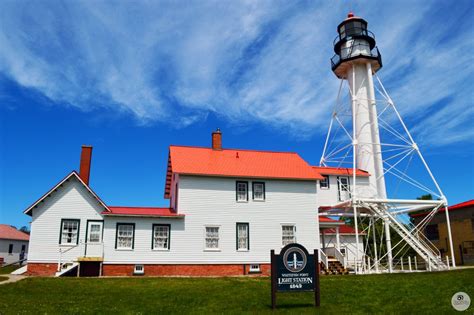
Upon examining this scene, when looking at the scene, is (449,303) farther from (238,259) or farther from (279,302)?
(238,259)

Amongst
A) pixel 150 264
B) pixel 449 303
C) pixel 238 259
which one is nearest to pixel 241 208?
pixel 238 259

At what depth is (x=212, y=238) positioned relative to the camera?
1101 inches

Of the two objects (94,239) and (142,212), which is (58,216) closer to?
(94,239)

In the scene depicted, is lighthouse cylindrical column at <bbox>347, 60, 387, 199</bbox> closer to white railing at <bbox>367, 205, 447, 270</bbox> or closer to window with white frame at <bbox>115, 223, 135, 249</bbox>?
white railing at <bbox>367, 205, 447, 270</bbox>

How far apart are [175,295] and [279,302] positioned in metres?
4.15

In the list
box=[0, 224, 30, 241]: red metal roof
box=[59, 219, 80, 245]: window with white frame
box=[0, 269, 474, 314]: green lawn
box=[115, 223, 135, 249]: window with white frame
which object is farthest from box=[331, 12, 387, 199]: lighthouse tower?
box=[0, 224, 30, 241]: red metal roof

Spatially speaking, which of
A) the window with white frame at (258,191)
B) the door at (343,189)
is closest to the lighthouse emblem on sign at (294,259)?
the window with white frame at (258,191)

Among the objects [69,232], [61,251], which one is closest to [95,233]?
[69,232]

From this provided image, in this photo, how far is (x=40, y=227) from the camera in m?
26.2

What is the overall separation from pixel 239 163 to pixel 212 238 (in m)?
5.58

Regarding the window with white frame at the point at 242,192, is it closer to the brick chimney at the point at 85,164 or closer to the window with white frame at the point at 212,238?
the window with white frame at the point at 212,238

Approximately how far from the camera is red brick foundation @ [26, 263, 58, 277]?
83.7 feet

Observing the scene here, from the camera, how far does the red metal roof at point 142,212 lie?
88.3 ft

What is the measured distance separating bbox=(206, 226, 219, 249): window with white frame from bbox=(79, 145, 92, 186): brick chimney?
8.28 m
